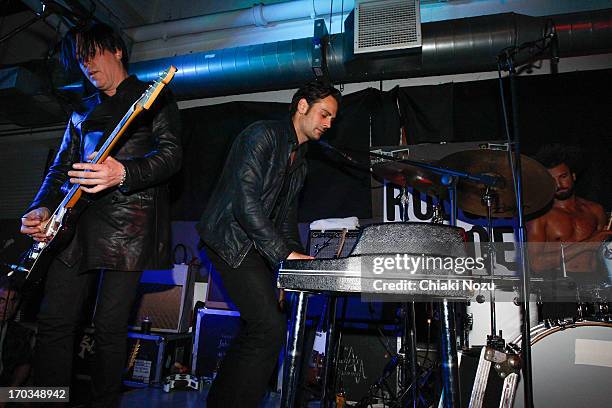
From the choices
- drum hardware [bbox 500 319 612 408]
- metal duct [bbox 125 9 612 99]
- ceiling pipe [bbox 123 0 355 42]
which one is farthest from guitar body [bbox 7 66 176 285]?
ceiling pipe [bbox 123 0 355 42]

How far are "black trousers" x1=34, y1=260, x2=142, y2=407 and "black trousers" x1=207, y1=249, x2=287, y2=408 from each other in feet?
1.40

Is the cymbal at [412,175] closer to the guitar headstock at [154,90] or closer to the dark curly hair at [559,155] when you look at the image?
the dark curly hair at [559,155]

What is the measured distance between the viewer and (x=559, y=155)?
3693 mm

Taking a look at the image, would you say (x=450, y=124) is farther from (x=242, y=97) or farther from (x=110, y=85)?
(x=110, y=85)

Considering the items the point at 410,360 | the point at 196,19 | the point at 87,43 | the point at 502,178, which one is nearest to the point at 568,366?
the point at 410,360

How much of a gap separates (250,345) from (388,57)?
304 centimetres

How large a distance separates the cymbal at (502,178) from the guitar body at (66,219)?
1.88 m

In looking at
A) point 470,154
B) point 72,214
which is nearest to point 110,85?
point 72,214

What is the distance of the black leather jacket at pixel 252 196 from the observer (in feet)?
5.45

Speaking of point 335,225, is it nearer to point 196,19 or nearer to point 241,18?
point 241,18

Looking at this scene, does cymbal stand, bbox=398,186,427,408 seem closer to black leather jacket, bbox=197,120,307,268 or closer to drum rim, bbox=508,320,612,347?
drum rim, bbox=508,320,612,347

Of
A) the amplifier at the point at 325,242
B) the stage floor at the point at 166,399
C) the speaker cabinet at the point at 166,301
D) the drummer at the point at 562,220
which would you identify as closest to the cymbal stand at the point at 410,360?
the amplifier at the point at 325,242

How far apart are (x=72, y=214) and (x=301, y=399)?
205cm

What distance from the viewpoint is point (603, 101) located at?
12.2 ft
